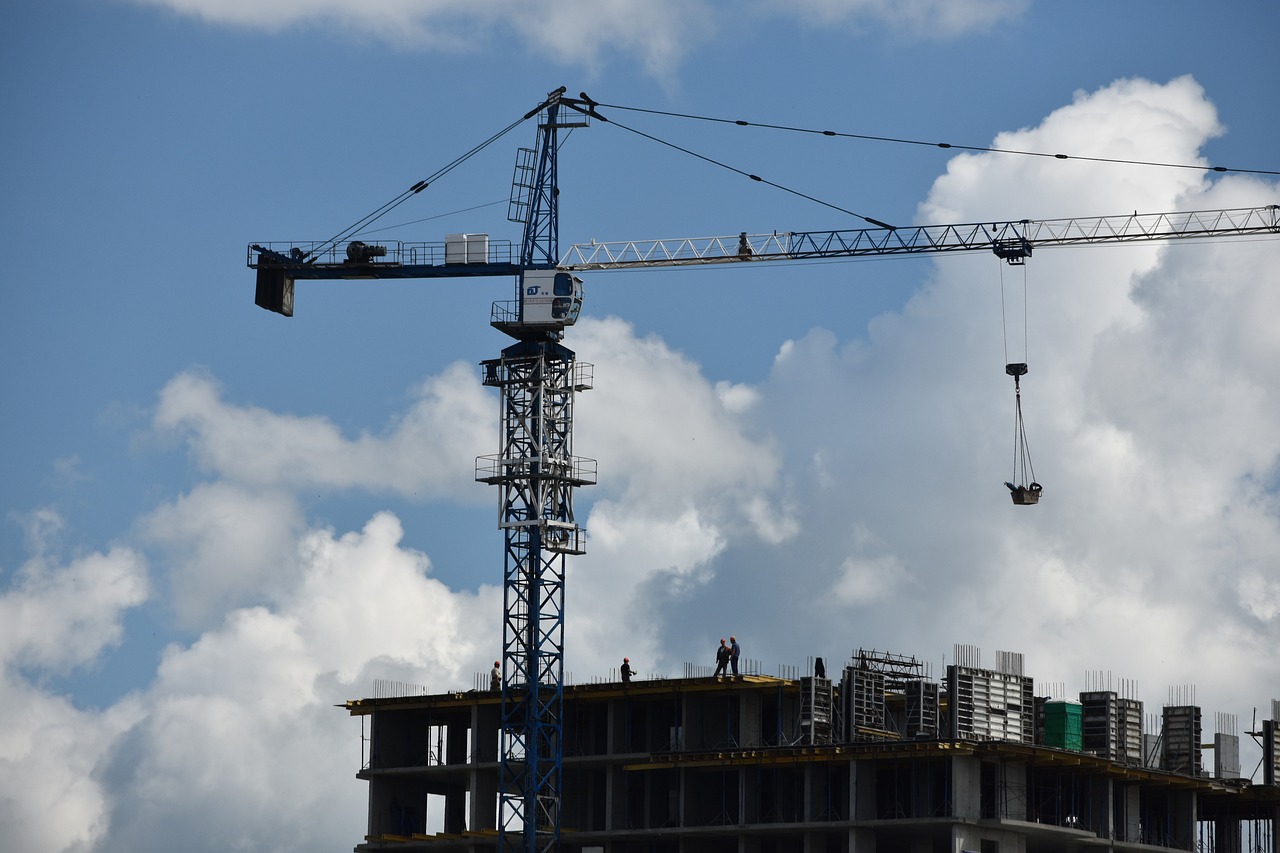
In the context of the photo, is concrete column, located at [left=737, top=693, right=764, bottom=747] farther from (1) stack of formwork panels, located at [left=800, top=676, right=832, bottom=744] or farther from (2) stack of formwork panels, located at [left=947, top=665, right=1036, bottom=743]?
(2) stack of formwork panels, located at [left=947, top=665, right=1036, bottom=743]

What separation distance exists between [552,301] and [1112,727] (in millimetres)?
38046

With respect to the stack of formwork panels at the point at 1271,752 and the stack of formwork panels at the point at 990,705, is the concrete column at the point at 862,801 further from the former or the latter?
the stack of formwork panels at the point at 1271,752

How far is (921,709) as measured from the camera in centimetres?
11688

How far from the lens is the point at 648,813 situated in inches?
4938

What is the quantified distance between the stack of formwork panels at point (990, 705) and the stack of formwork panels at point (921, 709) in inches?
64.9

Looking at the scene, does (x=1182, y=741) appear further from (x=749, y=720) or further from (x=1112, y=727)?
(x=749, y=720)

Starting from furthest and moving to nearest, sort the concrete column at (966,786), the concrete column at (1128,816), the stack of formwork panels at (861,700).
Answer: the concrete column at (1128,816)
the stack of formwork panels at (861,700)
the concrete column at (966,786)

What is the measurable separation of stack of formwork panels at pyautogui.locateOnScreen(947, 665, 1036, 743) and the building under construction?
86 mm

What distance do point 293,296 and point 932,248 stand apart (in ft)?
123

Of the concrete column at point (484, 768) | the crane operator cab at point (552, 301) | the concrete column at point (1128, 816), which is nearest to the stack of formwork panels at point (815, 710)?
the concrete column at point (1128, 816)

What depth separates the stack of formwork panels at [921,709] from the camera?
116562mm

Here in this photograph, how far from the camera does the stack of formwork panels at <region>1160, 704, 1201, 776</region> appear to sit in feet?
415

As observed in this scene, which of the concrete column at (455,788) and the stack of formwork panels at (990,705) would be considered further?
the concrete column at (455,788)

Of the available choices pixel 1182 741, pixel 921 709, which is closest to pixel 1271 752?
pixel 1182 741
